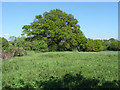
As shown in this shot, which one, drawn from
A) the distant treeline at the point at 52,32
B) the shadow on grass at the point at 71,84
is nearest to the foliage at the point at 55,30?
the distant treeline at the point at 52,32

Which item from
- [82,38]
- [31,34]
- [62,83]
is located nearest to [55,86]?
[62,83]

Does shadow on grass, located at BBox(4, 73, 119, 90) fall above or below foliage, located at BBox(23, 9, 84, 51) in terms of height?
below

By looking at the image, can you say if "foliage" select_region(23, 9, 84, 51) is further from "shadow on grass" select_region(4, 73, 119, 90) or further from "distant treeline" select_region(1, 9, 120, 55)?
"shadow on grass" select_region(4, 73, 119, 90)

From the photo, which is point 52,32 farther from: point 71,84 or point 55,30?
point 71,84

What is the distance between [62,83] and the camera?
3850mm

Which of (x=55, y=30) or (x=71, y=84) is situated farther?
(x=55, y=30)

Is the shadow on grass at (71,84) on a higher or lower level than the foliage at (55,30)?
lower

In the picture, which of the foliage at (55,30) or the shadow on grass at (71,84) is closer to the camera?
the shadow on grass at (71,84)

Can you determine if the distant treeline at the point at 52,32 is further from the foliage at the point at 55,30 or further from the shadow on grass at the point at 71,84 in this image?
the shadow on grass at the point at 71,84

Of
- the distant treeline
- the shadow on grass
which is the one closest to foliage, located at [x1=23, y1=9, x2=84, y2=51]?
the distant treeline

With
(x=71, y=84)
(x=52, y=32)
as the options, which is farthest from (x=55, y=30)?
(x=71, y=84)

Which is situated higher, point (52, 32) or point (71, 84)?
point (52, 32)

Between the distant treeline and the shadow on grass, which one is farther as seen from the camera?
the distant treeline

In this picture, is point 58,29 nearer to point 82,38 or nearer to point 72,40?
point 72,40
